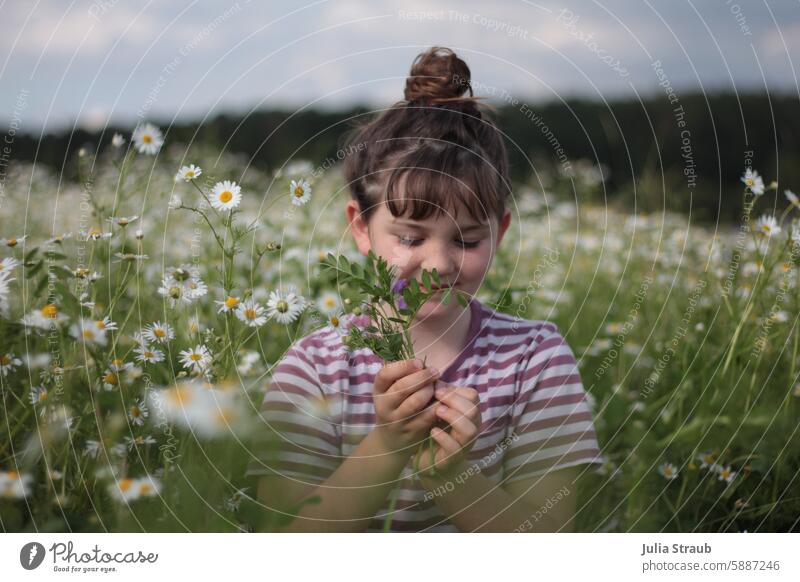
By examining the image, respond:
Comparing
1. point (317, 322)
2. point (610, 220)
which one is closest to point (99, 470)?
point (317, 322)

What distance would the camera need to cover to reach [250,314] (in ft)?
3.05

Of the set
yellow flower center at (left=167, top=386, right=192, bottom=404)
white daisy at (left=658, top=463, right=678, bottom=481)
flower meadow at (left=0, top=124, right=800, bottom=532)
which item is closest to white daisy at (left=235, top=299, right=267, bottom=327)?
flower meadow at (left=0, top=124, right=800, bottom=532)

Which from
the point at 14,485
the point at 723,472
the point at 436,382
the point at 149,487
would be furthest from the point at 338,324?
the point at 723,472

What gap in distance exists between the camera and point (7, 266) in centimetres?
91

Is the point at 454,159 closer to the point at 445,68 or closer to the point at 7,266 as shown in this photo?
the point at 445,68

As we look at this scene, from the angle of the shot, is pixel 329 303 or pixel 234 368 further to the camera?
pixel 329 303

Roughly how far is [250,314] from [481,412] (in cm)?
32

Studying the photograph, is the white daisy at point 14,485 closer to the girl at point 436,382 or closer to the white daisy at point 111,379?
the white daisy at point 111,379

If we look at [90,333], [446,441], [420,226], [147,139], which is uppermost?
[147,139]

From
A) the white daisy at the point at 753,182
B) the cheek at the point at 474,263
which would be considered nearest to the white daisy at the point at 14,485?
the cheek at the point at 474,263

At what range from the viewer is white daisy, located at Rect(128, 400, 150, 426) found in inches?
35.2

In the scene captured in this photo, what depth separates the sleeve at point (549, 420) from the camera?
98cm

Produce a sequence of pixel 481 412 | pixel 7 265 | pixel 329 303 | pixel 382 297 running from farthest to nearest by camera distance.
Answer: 1. pixel 329 303
2. pixel 481 412
3. pixel 7 265
4. pixel 382 297

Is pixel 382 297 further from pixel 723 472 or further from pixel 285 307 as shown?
pixel 723 472
